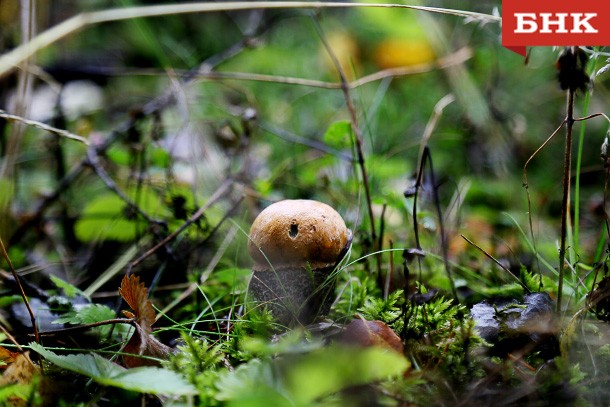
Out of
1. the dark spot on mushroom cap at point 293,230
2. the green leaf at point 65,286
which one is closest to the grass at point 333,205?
the green leaf at point 65,286

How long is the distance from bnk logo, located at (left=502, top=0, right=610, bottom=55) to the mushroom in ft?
2.43

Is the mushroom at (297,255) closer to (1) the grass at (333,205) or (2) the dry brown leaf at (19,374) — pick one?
(1) the grass at (333,205)

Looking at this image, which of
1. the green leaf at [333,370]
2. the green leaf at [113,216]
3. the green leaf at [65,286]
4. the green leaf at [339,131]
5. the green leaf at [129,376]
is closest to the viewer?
the green leaf at [333,370]

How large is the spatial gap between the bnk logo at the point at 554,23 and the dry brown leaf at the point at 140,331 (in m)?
1.25

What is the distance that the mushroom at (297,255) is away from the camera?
4.60 ft

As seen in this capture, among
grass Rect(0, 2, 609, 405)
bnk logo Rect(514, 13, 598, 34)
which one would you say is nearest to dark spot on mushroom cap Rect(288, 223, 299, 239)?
grass Rect(0, 2, 609, 405)

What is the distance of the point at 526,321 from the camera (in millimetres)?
1309

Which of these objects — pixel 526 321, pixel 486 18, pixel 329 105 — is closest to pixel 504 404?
pixel 526 321

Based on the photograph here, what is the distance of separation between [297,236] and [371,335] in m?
0.35

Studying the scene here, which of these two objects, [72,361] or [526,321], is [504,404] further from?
[72,361]

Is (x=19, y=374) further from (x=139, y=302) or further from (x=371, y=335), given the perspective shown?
(x=371, y=335)

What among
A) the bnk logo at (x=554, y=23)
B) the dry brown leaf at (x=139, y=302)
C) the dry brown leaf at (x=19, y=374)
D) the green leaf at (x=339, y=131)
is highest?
the bnk logo at (x=554, y=23)

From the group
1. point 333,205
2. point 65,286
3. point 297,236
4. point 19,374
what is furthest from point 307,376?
point 333,205

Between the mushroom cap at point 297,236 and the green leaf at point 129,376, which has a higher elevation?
the mushroom cap at point 297,236
